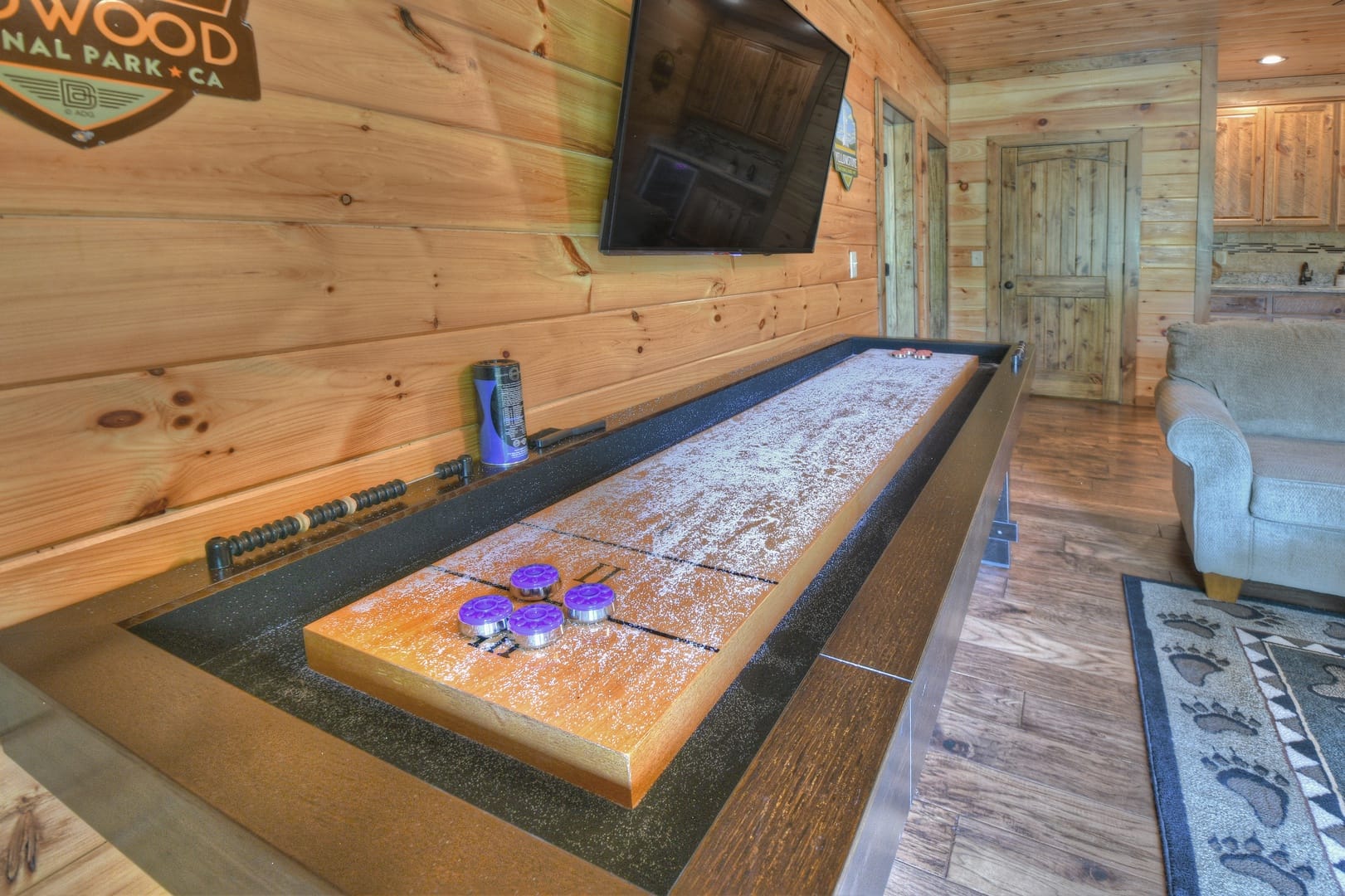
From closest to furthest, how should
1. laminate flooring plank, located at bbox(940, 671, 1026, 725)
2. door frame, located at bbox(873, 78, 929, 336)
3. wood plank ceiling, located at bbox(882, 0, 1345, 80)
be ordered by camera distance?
1. laminate flooring plank, located at bbox(940, 671, 1026, 725)
2. door frame, located at bbox(873, 78, 929, 336)
3. wood plank ceiling, located at bbox(882, 0, 1345, 80)

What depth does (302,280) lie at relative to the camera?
1009 mm

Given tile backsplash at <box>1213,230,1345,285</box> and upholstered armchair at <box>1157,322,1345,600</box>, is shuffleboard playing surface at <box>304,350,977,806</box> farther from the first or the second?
tile backsplash at <box>1213,230,1345,285</box>

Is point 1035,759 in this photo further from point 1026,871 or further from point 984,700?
point 1026,871

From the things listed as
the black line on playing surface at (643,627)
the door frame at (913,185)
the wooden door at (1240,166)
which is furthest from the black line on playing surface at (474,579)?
the wooden door at (1240,166)

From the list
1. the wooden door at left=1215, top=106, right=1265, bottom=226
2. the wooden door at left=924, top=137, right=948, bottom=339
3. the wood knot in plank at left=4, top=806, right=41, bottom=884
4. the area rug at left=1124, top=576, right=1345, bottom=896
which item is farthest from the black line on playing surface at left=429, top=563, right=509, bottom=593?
the wooden door at left=1215, top=106, right=1265, bottom=226

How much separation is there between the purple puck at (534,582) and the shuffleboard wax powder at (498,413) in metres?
0.44

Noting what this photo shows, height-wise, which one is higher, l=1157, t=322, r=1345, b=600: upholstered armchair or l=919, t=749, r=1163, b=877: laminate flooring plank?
l=1157, t=322, r=1345, b=600: upholstered armchair

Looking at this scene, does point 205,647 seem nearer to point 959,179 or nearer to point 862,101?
point 862,101

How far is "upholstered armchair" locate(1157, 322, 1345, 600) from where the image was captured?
225 cm

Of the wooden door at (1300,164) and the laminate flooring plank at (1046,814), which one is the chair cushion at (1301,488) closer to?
the laminate flooring plank at (1046,814)

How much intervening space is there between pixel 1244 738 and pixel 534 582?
6.04 ft

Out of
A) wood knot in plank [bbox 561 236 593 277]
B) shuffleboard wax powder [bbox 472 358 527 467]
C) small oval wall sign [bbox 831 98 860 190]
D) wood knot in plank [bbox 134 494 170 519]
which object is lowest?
wood knot in plank [bbox 134 494 170 519]

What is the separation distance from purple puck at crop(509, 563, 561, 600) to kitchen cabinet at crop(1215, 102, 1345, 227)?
20.9ft

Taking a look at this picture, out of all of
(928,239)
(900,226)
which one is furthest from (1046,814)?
(928,239)
